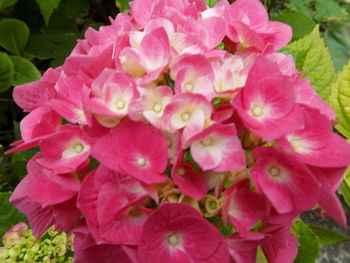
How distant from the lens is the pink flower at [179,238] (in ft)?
1.24

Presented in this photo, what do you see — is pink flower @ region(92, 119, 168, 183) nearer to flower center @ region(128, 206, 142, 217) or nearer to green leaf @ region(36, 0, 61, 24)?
flower center @ region(128, 206, 142, 217)

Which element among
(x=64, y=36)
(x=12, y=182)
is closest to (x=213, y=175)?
(x=12, y=182)

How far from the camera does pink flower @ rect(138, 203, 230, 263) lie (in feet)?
1.24

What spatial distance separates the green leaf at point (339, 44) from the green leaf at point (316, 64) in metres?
0.27

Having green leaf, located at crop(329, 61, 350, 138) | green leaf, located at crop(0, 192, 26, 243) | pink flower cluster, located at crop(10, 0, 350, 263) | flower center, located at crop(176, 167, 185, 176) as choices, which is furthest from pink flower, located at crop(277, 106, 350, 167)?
green leaf, located at crop(0, 192, 26, 243)

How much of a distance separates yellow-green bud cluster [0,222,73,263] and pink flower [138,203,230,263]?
25 centimetres

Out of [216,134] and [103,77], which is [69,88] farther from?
[216,134]

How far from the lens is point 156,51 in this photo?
0.43 m

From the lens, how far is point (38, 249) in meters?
0.61

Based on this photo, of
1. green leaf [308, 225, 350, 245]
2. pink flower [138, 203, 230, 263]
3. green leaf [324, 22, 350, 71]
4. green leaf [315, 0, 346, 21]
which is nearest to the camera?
pink flower [138, 203, 230, 263]

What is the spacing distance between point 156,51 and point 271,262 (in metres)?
0.26

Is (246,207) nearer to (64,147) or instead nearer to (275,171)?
(275,171)

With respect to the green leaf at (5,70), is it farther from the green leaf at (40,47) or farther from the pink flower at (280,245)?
the pink flower at (280,245)

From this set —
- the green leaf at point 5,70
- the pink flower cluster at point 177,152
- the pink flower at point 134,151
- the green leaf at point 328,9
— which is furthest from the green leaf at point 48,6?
the green leaf at point 328,9
